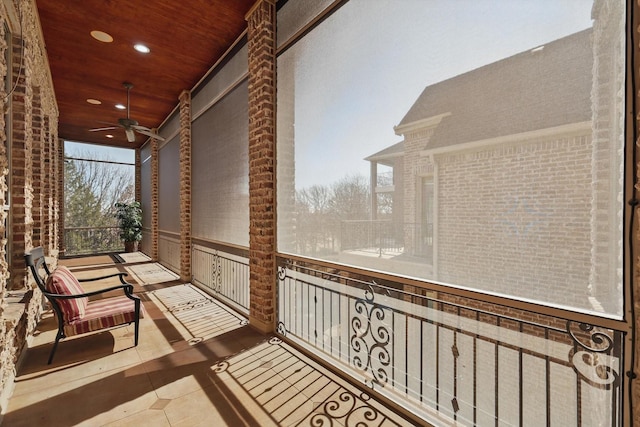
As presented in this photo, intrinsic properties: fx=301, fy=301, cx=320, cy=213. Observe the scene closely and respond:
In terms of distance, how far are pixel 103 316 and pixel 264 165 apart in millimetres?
2045

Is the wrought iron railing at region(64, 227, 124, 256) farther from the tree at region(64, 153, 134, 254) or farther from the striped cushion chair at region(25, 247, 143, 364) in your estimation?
the striped cushion chair at region(25, 247, 143, 364)

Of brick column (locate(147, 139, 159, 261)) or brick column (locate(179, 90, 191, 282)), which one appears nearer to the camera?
brick column (locate(179, 90, 191, 282))

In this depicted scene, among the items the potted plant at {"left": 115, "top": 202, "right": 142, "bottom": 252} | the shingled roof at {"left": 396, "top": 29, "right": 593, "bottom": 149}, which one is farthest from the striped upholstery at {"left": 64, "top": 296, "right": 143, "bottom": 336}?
the potted plant at {"left": 115, "top": 202, "right": 142, "bottom": 252}

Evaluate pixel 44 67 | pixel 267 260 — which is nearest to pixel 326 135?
pixel 267 260

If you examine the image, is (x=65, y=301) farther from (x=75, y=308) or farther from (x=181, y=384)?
(x=181, y=384)

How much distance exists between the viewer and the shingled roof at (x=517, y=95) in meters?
1.29

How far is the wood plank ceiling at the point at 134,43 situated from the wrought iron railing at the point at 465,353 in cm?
306

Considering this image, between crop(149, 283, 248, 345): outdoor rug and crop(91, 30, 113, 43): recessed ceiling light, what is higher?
crop(91, 30, 113, 43): recessed ceiling light

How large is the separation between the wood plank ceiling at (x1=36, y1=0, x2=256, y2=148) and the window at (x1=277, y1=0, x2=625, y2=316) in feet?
5.84

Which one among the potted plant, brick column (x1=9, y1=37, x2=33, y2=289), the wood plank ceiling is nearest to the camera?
brick column (x1=9, y1=37, x2=33, y2=289)

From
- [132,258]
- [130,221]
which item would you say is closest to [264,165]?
[132,258]

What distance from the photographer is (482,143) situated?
1.58 meters

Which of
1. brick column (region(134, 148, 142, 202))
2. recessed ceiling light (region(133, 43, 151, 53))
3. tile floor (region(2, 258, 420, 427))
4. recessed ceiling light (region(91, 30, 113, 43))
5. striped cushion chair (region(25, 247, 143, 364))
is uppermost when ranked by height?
recessed ceiling light (region(91, 30, 113, 43))

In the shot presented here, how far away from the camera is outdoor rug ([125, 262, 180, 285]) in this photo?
5.61m
